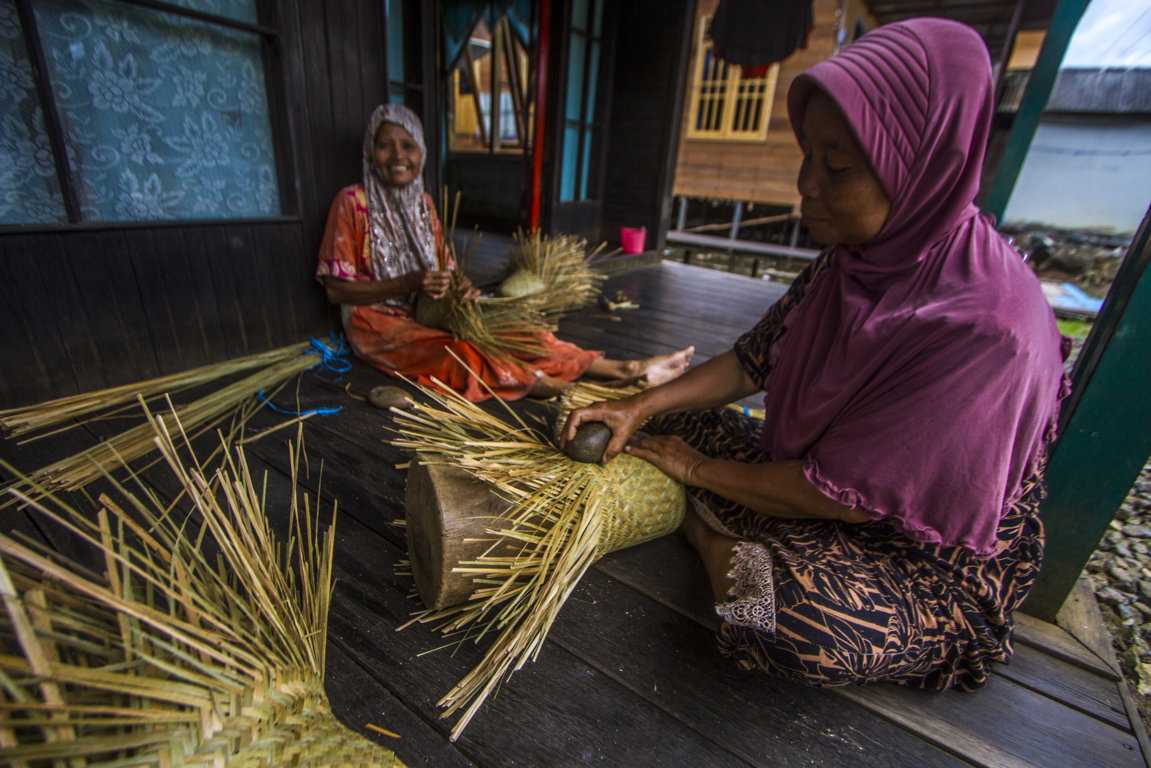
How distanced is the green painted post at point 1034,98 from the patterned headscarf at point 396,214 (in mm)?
2110

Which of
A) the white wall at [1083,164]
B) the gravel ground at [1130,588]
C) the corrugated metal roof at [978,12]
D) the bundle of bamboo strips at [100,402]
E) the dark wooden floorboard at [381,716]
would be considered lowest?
the gravel ground at [1130,588]

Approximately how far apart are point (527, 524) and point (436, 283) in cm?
147

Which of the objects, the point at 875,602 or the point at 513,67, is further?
Result: the point at 513,67

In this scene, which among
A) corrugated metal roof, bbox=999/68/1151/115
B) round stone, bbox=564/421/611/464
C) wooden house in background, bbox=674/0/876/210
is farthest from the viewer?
wooden house in background, bbox=674/0/876/210

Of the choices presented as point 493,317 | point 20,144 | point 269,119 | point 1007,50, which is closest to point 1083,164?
point 1007,50

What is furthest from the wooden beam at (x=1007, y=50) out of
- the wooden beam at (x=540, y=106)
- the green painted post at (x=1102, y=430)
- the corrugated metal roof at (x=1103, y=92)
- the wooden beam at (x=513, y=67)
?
the wooden beam at (x=513, y=67)

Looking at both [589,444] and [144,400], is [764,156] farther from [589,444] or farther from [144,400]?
[144,400]

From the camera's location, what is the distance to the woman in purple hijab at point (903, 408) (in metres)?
0.87

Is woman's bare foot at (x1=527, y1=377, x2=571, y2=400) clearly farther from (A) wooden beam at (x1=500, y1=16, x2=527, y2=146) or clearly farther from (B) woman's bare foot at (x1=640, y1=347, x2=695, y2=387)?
(A) wooden beam at (x1=500, y1=16, x2=527, y2=146)

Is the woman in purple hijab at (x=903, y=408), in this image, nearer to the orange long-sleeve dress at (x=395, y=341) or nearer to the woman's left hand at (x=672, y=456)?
the woman's left hand at (x=672, y=456)

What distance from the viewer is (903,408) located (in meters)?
0.90

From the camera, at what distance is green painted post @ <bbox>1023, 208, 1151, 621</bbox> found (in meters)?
1.05

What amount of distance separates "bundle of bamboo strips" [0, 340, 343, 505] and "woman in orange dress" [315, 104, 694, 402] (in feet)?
1.06

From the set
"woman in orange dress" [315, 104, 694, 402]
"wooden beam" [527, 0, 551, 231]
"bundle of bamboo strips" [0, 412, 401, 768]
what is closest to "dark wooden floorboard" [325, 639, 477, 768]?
"bundle of bamboo strips" [0, 412, 401, 768]
